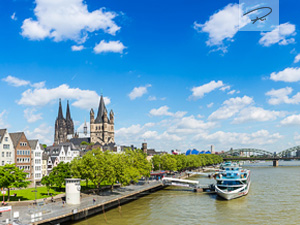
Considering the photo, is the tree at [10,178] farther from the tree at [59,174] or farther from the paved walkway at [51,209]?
the tree at [59,174]

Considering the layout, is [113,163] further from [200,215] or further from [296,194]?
[296,194]

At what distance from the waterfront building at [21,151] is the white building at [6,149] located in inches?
53.3

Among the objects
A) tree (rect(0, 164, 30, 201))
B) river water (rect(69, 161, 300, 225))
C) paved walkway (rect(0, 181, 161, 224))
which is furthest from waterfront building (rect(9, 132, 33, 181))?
river water (rect(69, 161, 300, 225))

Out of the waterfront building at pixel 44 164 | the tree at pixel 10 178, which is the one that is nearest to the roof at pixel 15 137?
the waterfront building at pixel 44 164

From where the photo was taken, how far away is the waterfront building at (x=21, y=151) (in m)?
83.2

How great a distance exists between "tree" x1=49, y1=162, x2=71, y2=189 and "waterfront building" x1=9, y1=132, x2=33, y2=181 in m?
17.1

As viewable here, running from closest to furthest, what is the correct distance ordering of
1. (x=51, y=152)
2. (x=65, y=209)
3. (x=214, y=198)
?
1. (x=65, y=209)
2. (x=214, y=198)
3. (x=51, y=152)

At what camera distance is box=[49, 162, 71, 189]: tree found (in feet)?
220

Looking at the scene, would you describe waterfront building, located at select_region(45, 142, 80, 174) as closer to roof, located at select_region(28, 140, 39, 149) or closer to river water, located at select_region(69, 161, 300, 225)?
roof, located at select_region(28, 140, 39, 149)

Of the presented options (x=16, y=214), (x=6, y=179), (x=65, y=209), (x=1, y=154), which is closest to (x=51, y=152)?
(x=1, y=154)

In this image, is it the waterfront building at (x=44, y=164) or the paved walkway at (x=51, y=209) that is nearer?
the paved walkway at (x=51, y=209)

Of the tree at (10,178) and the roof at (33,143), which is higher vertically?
the roof at (33,143)

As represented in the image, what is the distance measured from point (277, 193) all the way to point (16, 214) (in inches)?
2466

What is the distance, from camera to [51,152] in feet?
381
